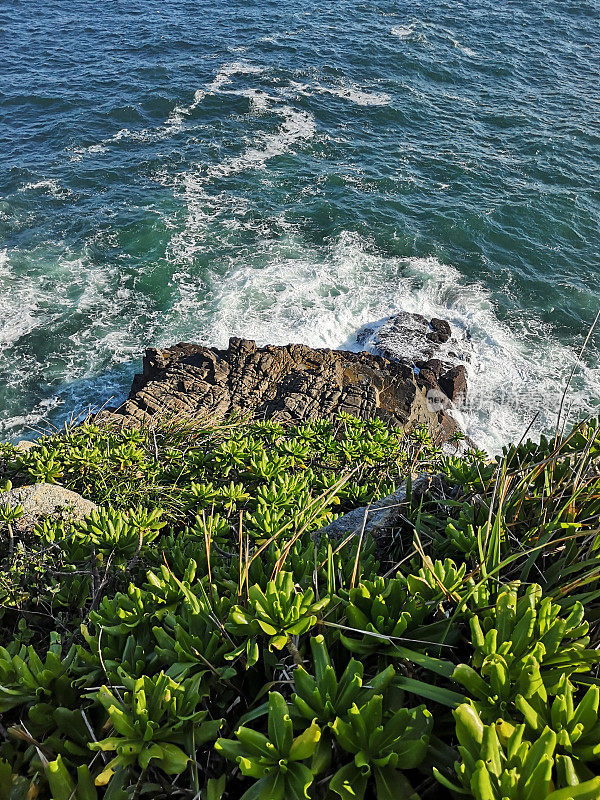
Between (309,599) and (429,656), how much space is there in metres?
0.49

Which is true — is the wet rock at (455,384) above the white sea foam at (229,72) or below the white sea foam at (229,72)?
below

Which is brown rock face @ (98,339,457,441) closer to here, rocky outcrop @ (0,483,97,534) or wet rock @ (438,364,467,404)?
wet rock @ (438,364,467,404)

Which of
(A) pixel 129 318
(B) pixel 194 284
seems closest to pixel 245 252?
(B) pixel 194 284

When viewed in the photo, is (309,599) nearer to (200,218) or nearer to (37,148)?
(200,218)

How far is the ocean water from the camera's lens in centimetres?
1622

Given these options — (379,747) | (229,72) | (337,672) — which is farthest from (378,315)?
(229,72)

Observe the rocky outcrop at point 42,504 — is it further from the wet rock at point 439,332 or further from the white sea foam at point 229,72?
the white sea foam at point 229,72

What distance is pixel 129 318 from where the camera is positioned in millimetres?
16672

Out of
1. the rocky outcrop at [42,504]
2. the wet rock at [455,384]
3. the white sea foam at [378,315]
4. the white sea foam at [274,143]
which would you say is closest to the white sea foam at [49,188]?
the white sea foam at [274,143]

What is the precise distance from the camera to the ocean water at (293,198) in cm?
1622

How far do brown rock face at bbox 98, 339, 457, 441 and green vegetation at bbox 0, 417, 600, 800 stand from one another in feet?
27.5

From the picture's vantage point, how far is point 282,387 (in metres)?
12.6

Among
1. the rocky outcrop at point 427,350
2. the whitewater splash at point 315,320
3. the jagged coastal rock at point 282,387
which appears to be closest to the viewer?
the jagged coastal rock at point 282,387

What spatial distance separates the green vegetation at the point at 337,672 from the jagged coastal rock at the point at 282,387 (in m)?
8.36
